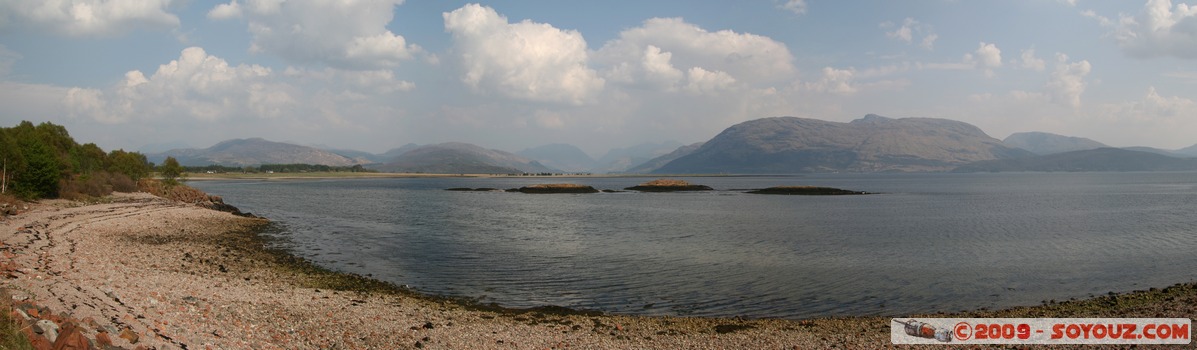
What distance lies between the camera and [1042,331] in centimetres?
1773

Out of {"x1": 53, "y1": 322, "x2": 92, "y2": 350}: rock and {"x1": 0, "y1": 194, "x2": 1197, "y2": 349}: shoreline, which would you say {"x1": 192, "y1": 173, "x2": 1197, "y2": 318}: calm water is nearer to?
{"x1": 0, "y1": 194, "x2": 1197, "y2": 349}: shoreline

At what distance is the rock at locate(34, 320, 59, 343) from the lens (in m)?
10.8

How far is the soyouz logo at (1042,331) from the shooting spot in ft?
54.7

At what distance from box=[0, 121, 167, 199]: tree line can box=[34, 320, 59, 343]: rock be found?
2346 inches

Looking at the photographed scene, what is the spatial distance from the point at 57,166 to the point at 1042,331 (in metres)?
82.4

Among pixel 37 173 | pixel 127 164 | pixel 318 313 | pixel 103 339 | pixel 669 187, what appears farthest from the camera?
pixel 669 187

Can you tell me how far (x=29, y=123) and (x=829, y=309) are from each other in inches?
4271

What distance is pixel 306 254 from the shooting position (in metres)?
36.0

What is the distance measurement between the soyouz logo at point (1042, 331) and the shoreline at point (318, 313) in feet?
3.90

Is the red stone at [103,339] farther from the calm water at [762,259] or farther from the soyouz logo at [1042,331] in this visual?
the soyouz logo at [1042,331]

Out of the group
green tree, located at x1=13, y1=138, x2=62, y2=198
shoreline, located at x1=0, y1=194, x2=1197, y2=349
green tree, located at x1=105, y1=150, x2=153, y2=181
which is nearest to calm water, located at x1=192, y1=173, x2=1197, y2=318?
shoreline, located at x1=0, y1=194, x2=1197, y2=349

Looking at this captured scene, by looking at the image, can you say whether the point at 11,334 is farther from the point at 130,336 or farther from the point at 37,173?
the point at 37,173

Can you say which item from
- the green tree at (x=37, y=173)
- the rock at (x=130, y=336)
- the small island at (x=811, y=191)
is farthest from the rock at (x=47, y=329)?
the small island at (x=811, y=191)

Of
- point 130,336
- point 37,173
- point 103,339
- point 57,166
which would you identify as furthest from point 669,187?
point 103,339
